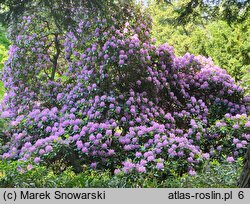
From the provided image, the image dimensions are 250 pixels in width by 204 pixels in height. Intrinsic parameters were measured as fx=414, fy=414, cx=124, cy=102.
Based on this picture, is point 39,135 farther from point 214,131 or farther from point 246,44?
point 246,44

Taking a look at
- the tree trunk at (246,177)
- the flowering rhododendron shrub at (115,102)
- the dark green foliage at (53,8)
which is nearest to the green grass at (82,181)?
the tree trunk at (246,177)

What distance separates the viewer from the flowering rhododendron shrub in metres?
5.62

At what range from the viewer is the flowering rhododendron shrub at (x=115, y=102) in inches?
221

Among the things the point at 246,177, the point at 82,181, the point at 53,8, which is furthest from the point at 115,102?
the point at 246,177

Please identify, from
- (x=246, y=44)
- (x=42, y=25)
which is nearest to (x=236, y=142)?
(x=42, y=25)

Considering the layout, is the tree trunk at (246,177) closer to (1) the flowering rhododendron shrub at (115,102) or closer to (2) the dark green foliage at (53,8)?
(1) the flowering rhododendron shrub at (115,102)

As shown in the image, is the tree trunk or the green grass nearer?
the tree trunk

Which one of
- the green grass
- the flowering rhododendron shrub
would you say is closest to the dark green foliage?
the flowering rhododendron shrub

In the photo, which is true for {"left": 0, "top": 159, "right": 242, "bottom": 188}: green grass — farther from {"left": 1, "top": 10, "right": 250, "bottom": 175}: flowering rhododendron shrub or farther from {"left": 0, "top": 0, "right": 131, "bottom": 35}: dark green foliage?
{"left": 0, "top": 0, "right": 131, "bottom": 35}: dark green foliage

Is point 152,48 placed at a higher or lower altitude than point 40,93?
higher

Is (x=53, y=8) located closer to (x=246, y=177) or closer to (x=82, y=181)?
(x=82, y=181)

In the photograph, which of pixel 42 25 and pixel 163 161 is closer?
pixel 163 161

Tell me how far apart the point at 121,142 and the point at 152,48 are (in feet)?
7.05

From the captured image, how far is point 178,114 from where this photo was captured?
6797 mm
